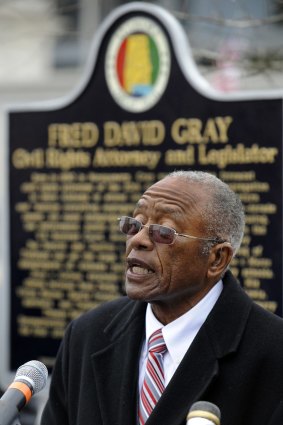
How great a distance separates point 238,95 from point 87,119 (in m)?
1.33

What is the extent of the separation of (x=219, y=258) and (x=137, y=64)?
339cm

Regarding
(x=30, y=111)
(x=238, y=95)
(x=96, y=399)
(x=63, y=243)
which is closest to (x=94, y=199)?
(x=63, y=243)

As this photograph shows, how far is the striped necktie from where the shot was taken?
2697 millimetres

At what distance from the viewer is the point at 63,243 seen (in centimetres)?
620

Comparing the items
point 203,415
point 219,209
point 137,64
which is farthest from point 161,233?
point 137,64

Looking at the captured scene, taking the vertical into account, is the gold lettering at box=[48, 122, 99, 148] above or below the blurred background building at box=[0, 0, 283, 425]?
below

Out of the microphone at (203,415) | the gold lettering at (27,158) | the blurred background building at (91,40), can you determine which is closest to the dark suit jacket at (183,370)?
the microphone at (203,415)

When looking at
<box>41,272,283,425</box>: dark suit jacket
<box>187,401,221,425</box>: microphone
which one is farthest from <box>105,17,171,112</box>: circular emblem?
<box>187,401,221,425</box>: microphone

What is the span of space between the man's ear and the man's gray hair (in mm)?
29

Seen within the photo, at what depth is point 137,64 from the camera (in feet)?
19.4

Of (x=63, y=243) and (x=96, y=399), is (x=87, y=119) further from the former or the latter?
(x=96, y=399)

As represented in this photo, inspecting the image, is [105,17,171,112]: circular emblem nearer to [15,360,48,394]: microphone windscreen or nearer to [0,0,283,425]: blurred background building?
[0,0,283,425]: blurred background building

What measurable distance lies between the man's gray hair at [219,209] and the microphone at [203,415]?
0.78 m

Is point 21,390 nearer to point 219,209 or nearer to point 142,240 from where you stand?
point 142,240
